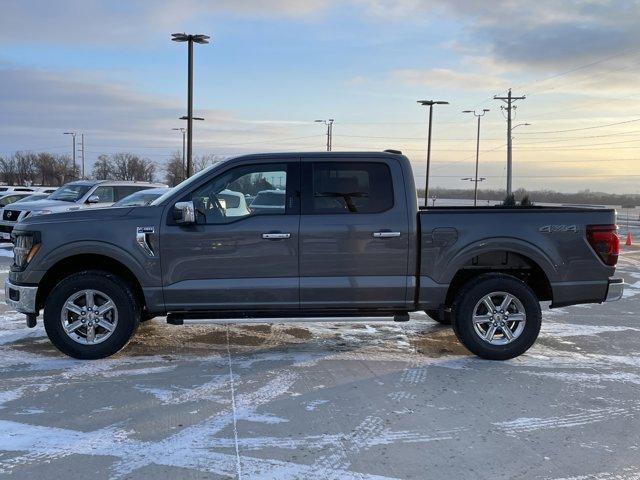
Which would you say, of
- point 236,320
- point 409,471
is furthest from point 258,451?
point 236,320

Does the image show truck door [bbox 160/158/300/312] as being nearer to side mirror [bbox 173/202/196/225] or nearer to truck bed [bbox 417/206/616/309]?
side mirror [bbox 173/202/196/225]

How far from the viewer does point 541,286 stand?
241 inches

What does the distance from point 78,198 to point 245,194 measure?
10460mm

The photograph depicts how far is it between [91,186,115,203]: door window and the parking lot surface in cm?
831

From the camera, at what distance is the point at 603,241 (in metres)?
5.71

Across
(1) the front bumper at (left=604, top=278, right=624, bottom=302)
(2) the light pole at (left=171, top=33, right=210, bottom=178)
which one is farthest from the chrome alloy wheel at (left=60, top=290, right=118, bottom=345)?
(2) the light pole at (left=171, top=33, right=210, bottom=178)

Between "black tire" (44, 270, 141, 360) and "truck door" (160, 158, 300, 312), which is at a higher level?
"truck door" (160, 158, 300, 312)

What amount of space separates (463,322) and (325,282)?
1.45 metres

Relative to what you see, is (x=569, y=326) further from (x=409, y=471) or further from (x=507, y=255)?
(x=409, y=471)

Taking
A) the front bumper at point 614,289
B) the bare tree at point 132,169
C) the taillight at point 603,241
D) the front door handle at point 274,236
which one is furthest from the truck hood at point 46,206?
the bare tree at point 132,169

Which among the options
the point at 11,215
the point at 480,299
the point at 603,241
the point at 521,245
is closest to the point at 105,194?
the point at 11,215

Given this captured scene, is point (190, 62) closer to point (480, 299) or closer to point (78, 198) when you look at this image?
point (78, 198)

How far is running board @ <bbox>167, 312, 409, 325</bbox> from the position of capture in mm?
5543

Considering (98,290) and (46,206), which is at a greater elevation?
(46,206)
